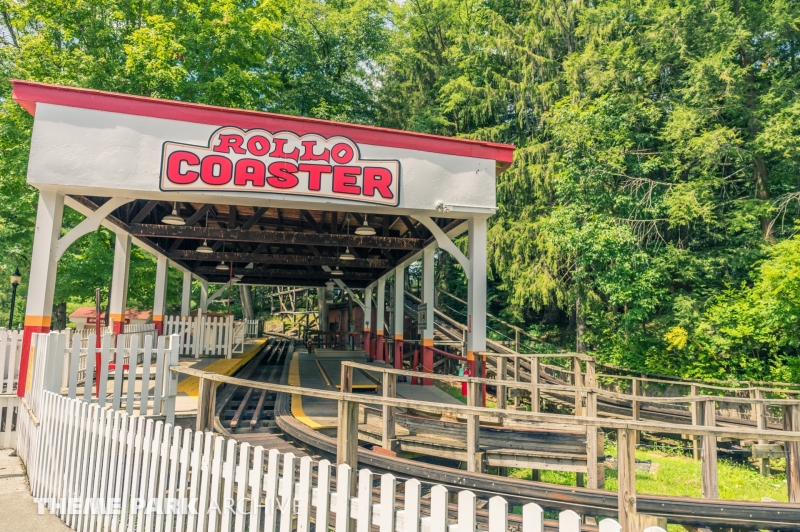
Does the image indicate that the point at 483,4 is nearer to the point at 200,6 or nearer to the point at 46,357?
the point at 200,6

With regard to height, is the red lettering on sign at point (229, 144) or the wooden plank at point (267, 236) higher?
the red lettering on sign at point (229, 144)

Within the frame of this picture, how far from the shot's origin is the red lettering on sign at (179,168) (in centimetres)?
830

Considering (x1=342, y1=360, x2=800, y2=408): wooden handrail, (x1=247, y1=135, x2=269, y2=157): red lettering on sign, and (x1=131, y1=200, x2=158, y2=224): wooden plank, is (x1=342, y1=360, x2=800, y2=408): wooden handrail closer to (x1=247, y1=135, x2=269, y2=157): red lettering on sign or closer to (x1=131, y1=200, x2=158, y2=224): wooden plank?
(x1=247, y1=135, x2=269, y2=157): red lettering on sign

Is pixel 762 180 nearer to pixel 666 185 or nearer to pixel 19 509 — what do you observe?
pixel 666 185

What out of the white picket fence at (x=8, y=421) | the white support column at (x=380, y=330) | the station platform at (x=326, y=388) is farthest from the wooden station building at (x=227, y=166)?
the white support column at (x=380, y=330)

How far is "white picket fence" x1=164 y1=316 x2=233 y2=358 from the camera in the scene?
14516 millimetres

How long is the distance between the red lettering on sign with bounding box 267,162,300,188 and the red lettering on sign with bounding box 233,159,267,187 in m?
0.13

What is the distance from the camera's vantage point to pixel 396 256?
53.7 ft

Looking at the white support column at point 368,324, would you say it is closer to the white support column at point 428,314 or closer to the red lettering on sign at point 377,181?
the white support column at point 428,314

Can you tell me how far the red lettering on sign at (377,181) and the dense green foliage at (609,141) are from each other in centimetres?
1016

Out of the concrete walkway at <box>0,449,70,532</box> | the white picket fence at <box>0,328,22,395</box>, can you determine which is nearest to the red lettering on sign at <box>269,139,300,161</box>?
the white picket fence at <box>0,328,22,395</box>

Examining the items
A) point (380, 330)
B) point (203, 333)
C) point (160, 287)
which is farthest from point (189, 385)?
point (380, 330)

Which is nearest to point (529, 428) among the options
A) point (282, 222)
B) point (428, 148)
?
point (428, 148)

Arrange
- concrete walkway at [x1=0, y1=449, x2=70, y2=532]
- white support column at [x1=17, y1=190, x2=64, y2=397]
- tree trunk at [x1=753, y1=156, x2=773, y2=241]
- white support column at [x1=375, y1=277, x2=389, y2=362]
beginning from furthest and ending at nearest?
white support column at [x1=375, y1=277, x2=389, y2=362], tree trunk at [x1=753, y1=156, x2=773, y2=241], white support column at [x1=17, y1=190, x2=64, y2=397], concrete walkway at [x1=0, y1=449, x2=70, y2=532]
